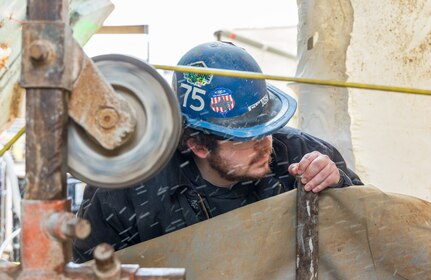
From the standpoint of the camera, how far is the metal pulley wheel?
1289mm

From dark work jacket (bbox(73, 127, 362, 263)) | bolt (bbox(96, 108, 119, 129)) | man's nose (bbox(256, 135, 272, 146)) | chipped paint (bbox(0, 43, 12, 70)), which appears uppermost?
chipped paint (bbox(0, 43, 12, 70))

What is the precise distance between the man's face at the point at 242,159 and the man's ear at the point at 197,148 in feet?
0.09

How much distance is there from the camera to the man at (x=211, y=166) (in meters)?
2.30

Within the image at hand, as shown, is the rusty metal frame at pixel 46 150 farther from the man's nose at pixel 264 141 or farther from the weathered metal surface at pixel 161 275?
the man's nose at pixel 264 141

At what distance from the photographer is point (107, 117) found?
1.22 m

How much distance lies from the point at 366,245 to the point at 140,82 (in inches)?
38.4

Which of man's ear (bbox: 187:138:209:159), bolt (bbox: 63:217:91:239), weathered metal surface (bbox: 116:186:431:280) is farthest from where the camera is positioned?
man's ear (bbox: 187:138:209:159)

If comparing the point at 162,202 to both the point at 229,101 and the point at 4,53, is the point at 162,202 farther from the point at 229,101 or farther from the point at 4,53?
the point at 4,53

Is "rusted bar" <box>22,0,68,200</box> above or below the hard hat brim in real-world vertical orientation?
above

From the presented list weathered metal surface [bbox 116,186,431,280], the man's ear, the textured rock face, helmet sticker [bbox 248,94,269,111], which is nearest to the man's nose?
helmet sticker [bbox 248,94,269,111]

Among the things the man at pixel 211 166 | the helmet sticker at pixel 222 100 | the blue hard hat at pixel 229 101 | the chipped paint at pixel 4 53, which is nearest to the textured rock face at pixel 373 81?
the man at pixel 211 166

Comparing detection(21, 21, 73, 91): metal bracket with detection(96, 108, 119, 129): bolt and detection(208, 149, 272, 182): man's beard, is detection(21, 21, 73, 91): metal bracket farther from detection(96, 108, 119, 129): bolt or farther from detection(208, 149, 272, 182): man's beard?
detection(208, 149, 272, 182): man's beard

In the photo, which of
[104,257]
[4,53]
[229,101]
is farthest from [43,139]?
[229,101]

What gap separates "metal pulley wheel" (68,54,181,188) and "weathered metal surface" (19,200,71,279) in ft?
0.47
